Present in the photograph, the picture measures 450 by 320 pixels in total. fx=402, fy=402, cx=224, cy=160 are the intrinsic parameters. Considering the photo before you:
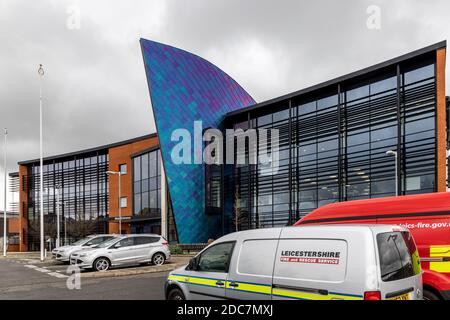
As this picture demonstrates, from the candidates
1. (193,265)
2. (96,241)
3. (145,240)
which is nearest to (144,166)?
(96,241)

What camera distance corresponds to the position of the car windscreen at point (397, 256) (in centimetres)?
512

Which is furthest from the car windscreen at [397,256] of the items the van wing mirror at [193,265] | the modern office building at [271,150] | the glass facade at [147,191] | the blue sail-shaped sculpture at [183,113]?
the glass facade at [147,191]

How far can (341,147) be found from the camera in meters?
28.5

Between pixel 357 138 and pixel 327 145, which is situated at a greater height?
pixel 357 138

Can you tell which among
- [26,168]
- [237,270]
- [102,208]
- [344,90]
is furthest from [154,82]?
[26,168]

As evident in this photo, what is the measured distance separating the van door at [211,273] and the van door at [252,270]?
174mm

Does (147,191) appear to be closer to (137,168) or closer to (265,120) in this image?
(137,168)

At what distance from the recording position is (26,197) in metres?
58.9

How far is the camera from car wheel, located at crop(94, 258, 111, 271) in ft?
56.3

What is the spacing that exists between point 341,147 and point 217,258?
2332cm

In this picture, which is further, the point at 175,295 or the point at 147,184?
the point at 147,184

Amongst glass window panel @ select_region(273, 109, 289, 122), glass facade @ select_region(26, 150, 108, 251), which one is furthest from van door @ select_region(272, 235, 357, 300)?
glass facade @ select_region(26, 150, 108, 251)

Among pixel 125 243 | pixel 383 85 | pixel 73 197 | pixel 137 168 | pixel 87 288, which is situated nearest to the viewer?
pixel 87 288
